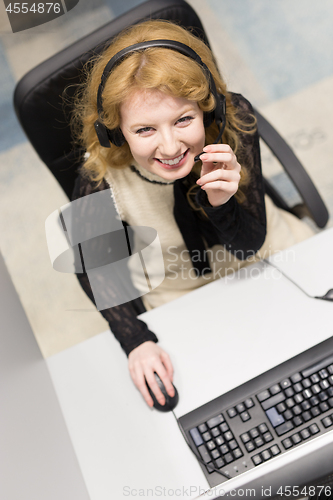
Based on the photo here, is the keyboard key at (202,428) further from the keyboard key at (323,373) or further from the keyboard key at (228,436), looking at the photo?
the keyboard key at (323,373)

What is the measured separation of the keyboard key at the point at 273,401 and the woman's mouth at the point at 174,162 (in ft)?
1.44

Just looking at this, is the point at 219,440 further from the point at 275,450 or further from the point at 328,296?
the point at 328,296

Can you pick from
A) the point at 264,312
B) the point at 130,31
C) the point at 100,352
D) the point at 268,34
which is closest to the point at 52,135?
the point at 130,31

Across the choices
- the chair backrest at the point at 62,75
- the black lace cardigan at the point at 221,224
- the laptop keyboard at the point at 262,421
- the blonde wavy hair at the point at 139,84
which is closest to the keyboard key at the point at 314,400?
the laptop keyboard at the point at 262,421

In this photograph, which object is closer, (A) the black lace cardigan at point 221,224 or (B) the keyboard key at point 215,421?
(B) the keyboard key at point 215,421

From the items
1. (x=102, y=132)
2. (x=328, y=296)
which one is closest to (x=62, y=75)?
(x=102, y=132)

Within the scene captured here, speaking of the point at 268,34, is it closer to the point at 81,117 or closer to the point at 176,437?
the point at 81,117

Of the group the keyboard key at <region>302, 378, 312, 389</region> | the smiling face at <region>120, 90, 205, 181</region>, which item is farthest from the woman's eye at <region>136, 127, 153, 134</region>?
the keyboard key at <region>302, 378, 312, 389</region>

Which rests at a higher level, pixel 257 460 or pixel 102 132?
pixel 102 132

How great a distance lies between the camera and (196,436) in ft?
2.15

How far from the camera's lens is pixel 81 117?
73 cm

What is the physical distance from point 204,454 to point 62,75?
73 cm

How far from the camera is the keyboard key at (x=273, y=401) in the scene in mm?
652

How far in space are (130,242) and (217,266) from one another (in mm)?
298
